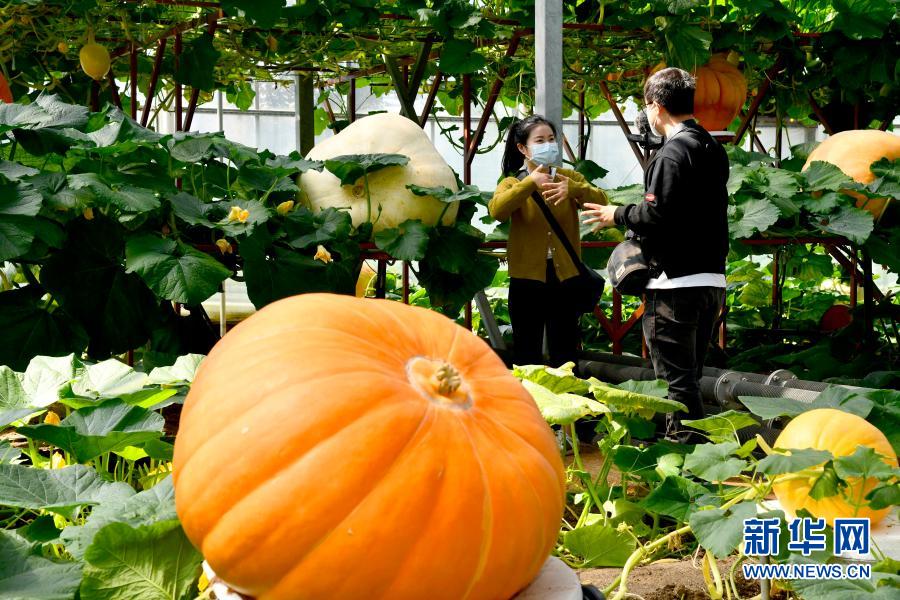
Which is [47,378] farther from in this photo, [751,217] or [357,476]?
[751,217]

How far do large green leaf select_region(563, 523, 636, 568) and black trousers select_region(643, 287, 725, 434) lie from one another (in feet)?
4.41

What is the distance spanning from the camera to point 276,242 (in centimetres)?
288

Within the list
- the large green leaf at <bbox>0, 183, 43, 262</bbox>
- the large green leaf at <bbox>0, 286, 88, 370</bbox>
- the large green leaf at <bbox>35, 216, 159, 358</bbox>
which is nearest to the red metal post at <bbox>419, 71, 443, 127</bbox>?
the large green leaf at <bbox>35, 216, 159, 358</bbox>

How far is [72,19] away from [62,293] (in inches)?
81.5

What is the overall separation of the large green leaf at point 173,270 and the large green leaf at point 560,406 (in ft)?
2.75

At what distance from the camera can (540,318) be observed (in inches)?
142

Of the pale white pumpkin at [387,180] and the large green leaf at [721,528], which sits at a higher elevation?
the pale white pumpkin at [387,180]

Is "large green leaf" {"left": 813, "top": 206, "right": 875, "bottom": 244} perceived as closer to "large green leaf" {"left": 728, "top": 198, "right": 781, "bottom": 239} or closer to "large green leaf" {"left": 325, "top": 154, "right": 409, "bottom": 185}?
"large green leaf" {"left": 728, "top": 198, "right": 781, "bottom": 239}

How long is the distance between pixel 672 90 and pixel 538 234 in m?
0.75

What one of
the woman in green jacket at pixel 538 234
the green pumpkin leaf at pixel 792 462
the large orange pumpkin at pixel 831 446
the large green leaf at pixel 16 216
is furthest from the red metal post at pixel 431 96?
the green pumpkin leaf at pixel 792 462

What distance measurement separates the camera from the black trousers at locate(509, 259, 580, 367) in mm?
3576

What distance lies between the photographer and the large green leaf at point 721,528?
151 cm

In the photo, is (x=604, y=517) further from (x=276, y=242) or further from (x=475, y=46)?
(x=475, y=46)

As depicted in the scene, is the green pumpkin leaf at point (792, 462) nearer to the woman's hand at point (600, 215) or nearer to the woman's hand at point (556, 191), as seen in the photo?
the woman's hand at point (600, 215)
